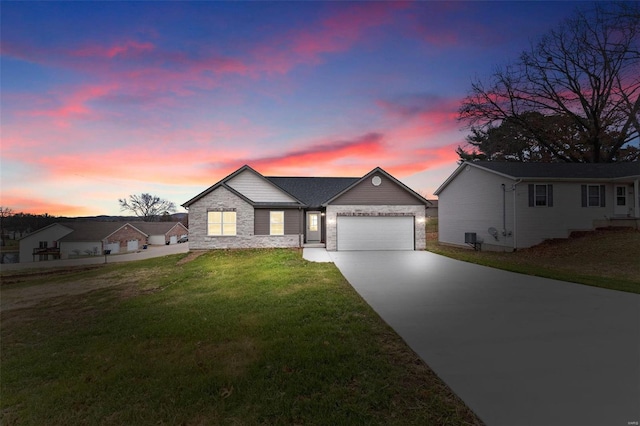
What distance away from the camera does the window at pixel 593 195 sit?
1697 cm

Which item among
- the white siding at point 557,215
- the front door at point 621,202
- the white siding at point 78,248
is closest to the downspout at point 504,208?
the white siding at point 557,215

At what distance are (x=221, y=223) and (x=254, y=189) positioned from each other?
10.8 feet

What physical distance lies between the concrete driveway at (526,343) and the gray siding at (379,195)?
30.4ft

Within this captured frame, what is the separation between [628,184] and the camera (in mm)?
17328

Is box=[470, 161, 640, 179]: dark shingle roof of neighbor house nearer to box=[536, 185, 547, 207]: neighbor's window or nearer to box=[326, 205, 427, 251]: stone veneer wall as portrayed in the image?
box=[536, 185, 547, 207]: neighbor's window

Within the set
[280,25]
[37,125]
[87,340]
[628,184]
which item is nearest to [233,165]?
[37,125]

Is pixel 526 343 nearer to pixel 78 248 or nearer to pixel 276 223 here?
Answer: pixel 276 223

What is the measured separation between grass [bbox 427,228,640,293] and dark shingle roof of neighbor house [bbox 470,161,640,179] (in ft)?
12.5

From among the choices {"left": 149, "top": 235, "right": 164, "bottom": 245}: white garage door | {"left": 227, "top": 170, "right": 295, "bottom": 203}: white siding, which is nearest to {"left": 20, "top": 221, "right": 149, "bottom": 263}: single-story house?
{"left": 149, "top": 235, "right": 164, "bottom": 245}: white garage door

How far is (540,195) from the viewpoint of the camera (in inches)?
655

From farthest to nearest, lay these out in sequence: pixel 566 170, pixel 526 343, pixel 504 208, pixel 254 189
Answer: pixel 254 189 < pixel 566 170 < pixel 504 208 < pixel 526 343

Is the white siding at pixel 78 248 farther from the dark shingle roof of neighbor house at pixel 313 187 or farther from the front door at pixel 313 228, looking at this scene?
the front door at pixel 313 228

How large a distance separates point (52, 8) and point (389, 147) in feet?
61.8

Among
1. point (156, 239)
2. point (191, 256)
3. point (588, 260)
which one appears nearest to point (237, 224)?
point (191, 256)
